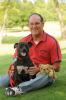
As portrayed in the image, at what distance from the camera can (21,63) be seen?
5.77 meters

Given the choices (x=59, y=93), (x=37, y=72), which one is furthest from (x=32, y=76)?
(x=59, y=93)

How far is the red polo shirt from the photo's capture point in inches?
241

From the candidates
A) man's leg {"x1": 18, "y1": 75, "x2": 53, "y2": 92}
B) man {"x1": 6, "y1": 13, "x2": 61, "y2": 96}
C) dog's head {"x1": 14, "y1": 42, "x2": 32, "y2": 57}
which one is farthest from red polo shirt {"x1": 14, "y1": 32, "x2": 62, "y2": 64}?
dog's head {"x1": 14, "y1": 42, "x2": 32, "y2": 57}

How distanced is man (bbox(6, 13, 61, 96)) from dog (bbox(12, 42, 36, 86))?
0.10m

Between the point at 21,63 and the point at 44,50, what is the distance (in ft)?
2.09

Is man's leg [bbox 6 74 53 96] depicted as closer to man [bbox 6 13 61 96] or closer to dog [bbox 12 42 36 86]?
man [bbox 6 13 61 96]

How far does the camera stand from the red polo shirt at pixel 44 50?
20.1 ft

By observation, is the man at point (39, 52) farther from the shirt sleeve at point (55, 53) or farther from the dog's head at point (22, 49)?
the dog's head at point (22, 49)

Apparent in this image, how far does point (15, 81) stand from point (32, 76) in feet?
0.98

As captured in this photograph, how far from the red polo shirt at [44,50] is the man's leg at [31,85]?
35 cm

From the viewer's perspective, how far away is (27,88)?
5.91 m

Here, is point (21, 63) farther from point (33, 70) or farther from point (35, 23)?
point (35, 23)

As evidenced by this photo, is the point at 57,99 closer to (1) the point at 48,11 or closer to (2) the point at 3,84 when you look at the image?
(2) the point at 3,84

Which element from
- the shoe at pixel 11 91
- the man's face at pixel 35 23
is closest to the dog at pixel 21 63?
the shoe at pixel 11 91
